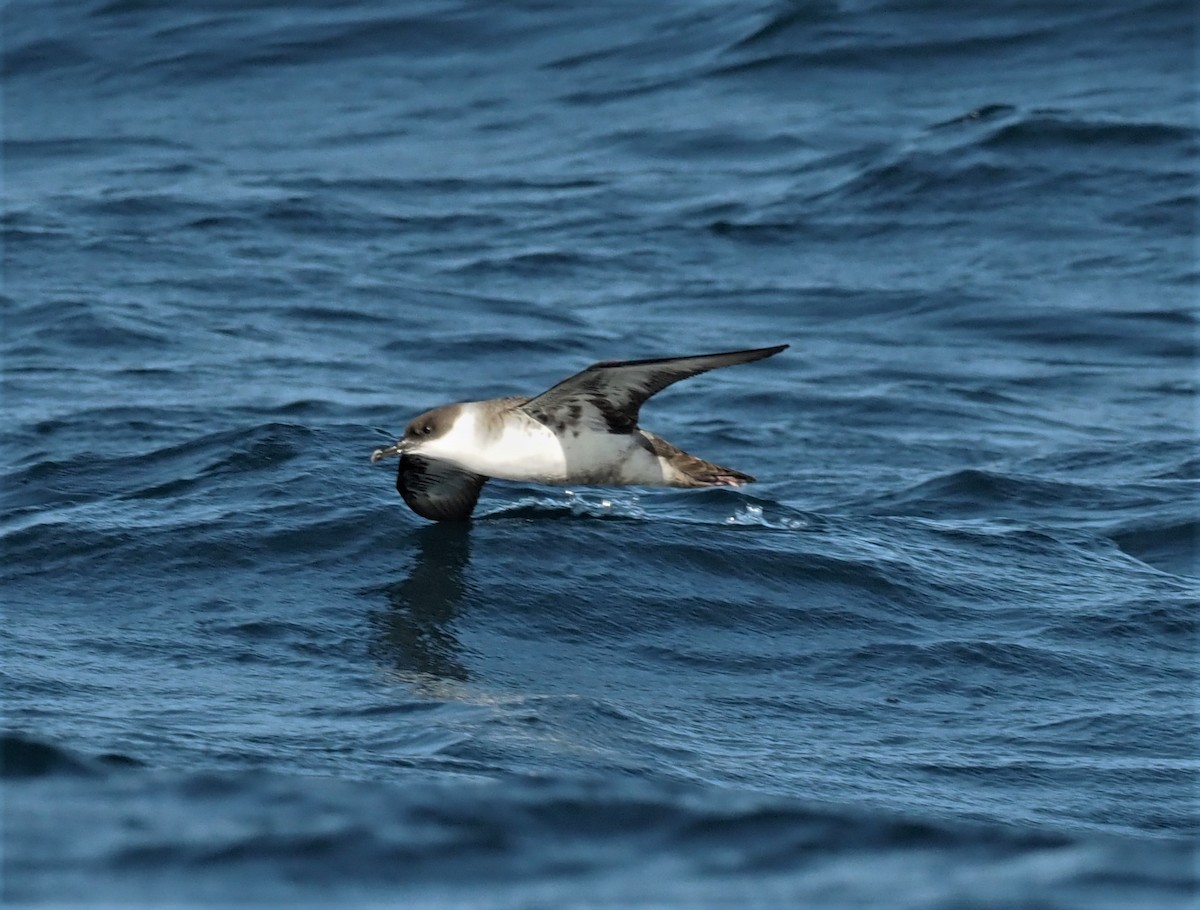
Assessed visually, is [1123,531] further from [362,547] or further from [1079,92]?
[1079,92]

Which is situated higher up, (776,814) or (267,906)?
(267,906)

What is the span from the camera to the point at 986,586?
361 inches

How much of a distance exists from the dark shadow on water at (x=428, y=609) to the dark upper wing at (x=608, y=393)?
87 centimetres

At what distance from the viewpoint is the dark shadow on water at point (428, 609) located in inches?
297

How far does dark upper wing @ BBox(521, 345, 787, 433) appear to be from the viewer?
8.00m

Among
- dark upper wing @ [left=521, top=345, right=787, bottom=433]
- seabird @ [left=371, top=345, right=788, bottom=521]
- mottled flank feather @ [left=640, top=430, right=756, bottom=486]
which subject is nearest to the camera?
dark upper wing @ [left=521, top=345, right=787, bottom=433]

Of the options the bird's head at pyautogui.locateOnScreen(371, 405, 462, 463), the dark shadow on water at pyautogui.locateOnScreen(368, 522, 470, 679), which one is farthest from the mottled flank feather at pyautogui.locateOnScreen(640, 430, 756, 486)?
the dark shadow on water at pyautogui.locateOnScreen(368, 522, 470, 679)

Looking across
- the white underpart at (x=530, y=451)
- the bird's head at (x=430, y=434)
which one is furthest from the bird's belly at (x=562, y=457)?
the bird's head at (x=430, y=434)

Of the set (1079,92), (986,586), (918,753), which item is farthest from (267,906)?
(1079,92)

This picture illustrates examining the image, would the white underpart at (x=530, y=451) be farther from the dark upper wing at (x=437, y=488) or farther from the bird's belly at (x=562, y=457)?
the dark upper wing at (x=437, y=488)

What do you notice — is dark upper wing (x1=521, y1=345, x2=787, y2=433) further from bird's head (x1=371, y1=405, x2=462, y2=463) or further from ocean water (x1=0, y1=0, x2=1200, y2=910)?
ocean water (x1=0, y1=0, x2=1200, y2=910)

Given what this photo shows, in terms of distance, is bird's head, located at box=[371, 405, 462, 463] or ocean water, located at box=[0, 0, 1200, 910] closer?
ocean water, located at box=[0, 0, 1200, 910]

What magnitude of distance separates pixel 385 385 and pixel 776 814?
913 cm

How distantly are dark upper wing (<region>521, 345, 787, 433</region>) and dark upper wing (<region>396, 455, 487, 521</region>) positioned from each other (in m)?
0.83
